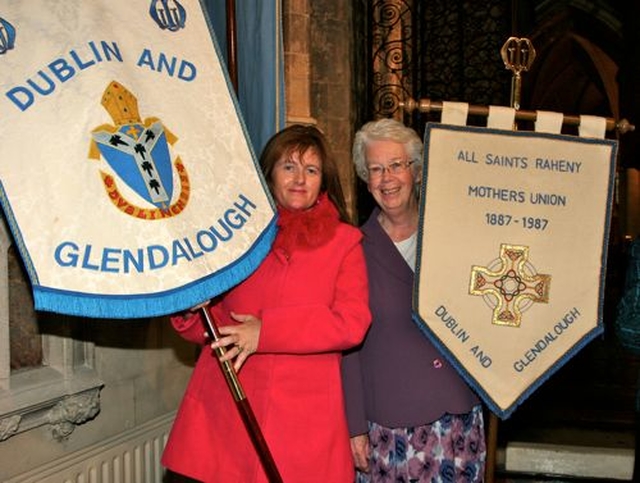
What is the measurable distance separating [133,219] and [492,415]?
150 centimetres


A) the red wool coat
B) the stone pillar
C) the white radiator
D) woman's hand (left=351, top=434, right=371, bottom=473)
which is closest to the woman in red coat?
the red wool coat

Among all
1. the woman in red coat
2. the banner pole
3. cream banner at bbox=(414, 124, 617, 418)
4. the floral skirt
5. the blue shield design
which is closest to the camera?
the blue shield design

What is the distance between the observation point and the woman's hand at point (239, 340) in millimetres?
2102

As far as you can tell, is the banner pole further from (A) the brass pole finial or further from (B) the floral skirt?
(A) the brass pole finial

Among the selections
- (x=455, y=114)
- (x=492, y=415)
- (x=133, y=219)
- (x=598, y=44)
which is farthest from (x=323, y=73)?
(x=598, y=44)

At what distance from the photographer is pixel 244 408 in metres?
2.09

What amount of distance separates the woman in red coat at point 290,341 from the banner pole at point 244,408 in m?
0.04

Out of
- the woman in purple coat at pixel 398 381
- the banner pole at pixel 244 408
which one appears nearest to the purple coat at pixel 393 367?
the woman in purple coat at pixel 398 381

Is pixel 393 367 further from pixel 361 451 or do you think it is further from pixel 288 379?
pixel 288 379

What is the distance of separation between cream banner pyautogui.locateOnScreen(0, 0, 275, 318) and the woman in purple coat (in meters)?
0.53

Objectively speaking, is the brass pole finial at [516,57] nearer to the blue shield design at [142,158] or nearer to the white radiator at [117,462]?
the blue shield design at [142,158]

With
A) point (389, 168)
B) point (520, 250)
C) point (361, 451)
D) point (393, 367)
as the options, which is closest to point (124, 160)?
point (389, 168)

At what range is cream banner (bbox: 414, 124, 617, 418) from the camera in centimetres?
256

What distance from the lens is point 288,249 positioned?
2291mm
